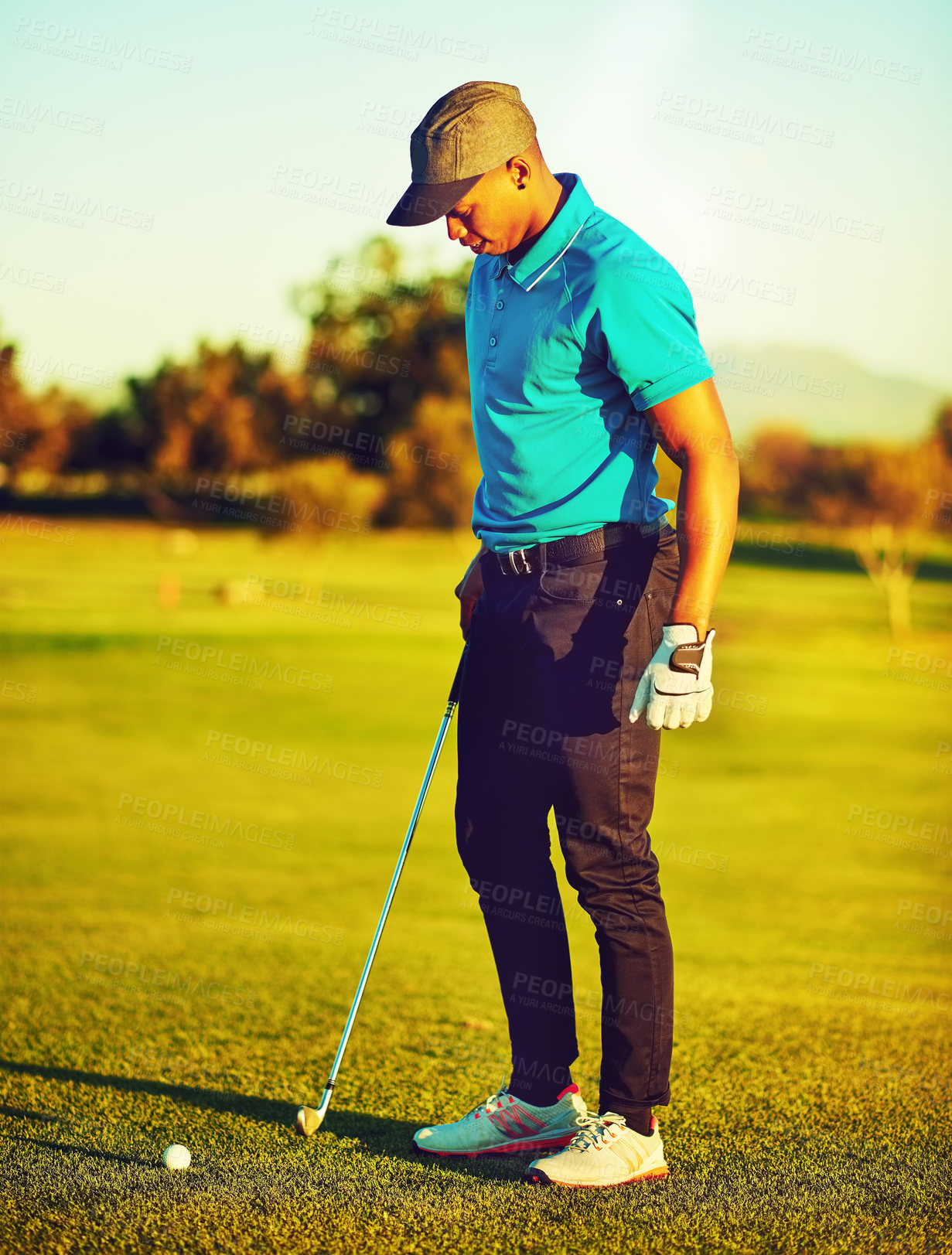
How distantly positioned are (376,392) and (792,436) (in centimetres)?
1446

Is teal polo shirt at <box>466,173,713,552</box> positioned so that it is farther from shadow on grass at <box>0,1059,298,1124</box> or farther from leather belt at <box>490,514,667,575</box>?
shadow on grass at <box>0,1059,298,1124</box>

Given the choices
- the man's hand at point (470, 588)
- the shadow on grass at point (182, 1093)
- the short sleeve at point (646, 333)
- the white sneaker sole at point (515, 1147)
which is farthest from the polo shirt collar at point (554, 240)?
the shadow on grass at point (182, 1093)

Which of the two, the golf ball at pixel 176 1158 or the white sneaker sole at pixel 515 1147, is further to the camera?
the white sneaker sole at pixel 515 1147

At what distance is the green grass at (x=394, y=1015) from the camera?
2.40 m

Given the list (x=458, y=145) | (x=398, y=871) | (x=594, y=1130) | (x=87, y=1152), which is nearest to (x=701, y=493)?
(x=458, y=145)

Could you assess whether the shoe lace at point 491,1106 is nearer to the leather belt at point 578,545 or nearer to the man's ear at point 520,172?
the leather belt at point 578,545

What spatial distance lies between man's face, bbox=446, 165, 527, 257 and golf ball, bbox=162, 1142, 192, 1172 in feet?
6.58

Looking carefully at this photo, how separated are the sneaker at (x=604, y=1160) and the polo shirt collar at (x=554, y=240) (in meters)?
1.79

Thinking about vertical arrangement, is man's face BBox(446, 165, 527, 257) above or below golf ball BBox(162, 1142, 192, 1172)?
above

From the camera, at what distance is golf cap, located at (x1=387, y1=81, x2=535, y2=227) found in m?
2.60

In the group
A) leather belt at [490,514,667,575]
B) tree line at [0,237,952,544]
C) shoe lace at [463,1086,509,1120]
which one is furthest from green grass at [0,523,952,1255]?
tree line at [0,237,952,544]

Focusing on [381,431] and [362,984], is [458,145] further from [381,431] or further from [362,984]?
[381,431]

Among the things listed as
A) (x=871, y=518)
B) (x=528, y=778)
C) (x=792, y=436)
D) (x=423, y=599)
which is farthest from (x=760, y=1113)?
(x=792, y=436)

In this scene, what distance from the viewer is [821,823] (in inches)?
421
